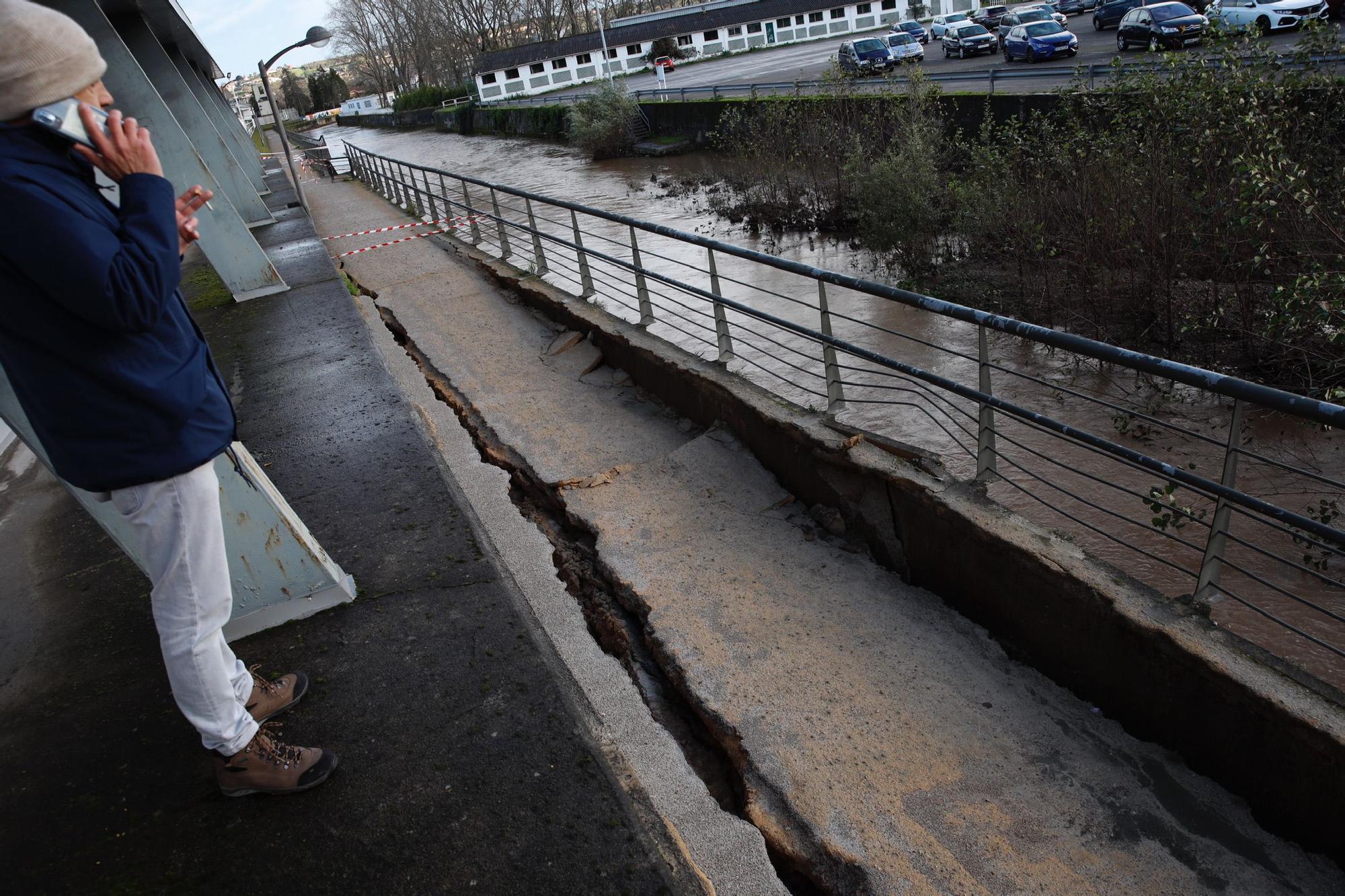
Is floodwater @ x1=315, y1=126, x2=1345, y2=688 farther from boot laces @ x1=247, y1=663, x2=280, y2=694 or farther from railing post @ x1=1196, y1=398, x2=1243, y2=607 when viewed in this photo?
boot laces @ x1=247, y1=663, x2=280, y2=694

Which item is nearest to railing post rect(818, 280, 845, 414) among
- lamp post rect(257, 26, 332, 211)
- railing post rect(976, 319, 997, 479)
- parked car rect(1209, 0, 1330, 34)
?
railing post rect(976, 319, 997, 479)

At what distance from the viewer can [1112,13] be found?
110 ft

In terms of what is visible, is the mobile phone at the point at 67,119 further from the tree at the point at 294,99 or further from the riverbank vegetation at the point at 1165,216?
the tree at the point at 294,99

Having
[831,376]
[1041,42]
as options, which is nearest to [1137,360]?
[831,376]

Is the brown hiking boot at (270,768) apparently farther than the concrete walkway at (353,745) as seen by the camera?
Yes

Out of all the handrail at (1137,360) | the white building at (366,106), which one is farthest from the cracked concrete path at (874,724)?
the white building at (366,106)

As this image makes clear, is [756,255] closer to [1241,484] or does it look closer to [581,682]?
Result: [581,682]

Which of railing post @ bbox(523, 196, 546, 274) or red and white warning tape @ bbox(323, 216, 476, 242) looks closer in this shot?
railing post @ bbox(523, 196, 546, 274)

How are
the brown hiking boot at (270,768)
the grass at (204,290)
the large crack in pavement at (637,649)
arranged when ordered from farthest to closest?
the grass at (204,290) → the large crack in pavement at (637,649) → the brown hiking boot at (270,768)

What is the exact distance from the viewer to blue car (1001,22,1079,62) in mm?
28344

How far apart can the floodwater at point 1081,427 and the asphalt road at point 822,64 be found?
181 inches

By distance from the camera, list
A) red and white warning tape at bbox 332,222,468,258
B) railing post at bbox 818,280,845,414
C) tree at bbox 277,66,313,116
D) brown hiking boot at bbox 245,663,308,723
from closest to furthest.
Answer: brown hiking boot at bbox 245,663,308,723 → railing post at bbox 818,280,845,414 → red and white warning tape at bbox 332,222,468,258 → tree at bbox 277,66,313,116

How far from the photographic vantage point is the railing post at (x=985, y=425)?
4090 millimetres

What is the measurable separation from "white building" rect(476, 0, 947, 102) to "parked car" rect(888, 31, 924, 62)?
3059cm
